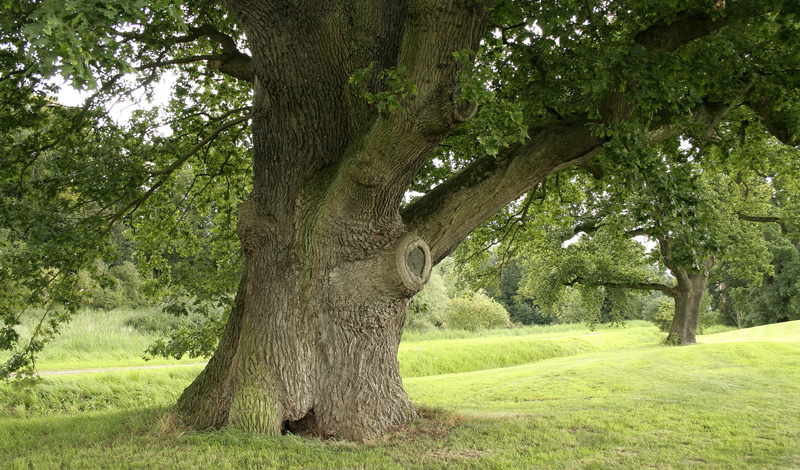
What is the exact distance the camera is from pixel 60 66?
9.84 ft

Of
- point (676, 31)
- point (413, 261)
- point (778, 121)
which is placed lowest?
point (413, 261)

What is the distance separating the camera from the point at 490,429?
6.40 m

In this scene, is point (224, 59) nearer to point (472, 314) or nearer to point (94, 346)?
point (94, 346)

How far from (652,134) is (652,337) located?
27229mm

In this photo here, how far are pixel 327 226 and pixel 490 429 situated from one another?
3.16 metres

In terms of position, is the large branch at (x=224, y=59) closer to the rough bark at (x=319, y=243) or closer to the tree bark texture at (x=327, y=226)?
the tree bark texture at (x=327, y=226)

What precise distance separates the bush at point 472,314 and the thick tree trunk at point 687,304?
1345cm

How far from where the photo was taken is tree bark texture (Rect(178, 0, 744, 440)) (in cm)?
586

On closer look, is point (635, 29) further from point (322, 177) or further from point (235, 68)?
point (235, 68)

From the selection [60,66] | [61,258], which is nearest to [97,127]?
[61,258]

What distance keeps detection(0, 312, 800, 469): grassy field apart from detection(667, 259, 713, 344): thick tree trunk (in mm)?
7485

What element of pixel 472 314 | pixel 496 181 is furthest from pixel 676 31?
pixel 472 314

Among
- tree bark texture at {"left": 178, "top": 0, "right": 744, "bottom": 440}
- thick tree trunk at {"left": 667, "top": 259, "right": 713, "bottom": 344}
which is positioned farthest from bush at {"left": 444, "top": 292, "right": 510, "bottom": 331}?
tree bark texture at {"left": 178, "top": 0, "right": 744, "bottom": 440}

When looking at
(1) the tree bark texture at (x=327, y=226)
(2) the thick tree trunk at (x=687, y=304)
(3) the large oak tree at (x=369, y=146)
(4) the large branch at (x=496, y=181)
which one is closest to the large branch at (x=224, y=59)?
(3) the large oak tree at (x=369, y=146)
